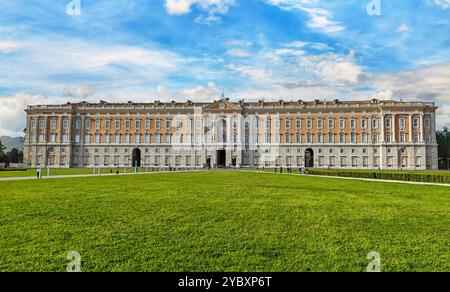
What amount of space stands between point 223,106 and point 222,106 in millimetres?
221


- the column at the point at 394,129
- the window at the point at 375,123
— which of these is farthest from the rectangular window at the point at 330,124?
the column at the point at 394,129

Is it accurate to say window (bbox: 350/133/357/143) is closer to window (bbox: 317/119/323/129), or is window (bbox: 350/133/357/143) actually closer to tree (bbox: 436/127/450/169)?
window (bbox: 317/119/323/129)

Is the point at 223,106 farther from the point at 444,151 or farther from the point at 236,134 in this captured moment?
the point at 444,151

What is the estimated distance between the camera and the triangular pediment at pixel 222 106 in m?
72.6

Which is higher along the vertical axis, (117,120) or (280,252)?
(117,120)

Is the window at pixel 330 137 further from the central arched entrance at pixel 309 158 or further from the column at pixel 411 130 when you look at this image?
the column at pixel 411 130

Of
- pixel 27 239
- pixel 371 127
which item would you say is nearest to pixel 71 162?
pixel 371 127

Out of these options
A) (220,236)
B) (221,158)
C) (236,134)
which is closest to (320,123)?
(236,134)

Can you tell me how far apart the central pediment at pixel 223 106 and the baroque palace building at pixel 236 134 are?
212 mm

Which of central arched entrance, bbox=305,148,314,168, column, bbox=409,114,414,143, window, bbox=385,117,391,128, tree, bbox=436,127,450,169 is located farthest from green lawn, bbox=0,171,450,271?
tree, bbox=436,127,450,169

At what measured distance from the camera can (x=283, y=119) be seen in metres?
73.2

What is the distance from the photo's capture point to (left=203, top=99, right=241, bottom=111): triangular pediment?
72.6m
